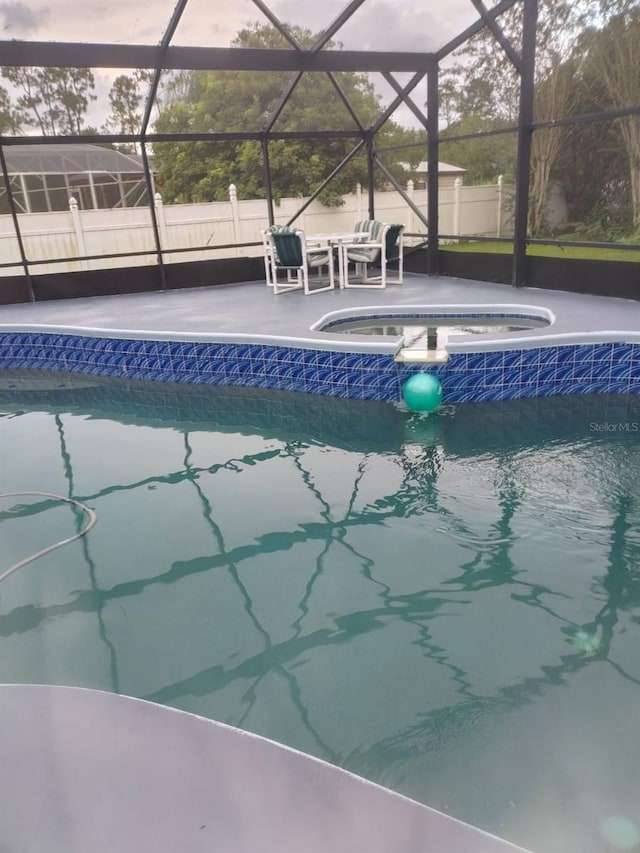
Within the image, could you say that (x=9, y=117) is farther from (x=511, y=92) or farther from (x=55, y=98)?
(x=511, y=92)

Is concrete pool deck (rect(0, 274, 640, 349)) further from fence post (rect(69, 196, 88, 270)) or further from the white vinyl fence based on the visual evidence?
fence post (rect(69, 196, 88, 270))

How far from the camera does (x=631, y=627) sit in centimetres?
244

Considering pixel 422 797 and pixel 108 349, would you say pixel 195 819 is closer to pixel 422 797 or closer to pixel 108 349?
pixel 422 797

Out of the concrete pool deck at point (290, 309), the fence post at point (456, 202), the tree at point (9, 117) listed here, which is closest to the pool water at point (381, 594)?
the concrete pool deck at point (290, 309)

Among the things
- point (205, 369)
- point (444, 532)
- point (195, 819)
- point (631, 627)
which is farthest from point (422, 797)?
point (205, 369)

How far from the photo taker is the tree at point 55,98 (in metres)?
7.71

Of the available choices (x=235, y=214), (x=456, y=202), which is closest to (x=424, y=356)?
(x=235, y=214)

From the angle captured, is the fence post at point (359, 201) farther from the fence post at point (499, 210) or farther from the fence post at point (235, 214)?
the fence post at point (499, 210)

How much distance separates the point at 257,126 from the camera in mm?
8836

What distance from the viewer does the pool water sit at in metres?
1.92

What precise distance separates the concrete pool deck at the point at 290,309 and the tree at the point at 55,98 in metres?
2.26

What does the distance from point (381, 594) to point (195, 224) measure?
8.84 metres

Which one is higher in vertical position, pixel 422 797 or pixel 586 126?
pixel 586 126

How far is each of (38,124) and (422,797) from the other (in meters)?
8.79
